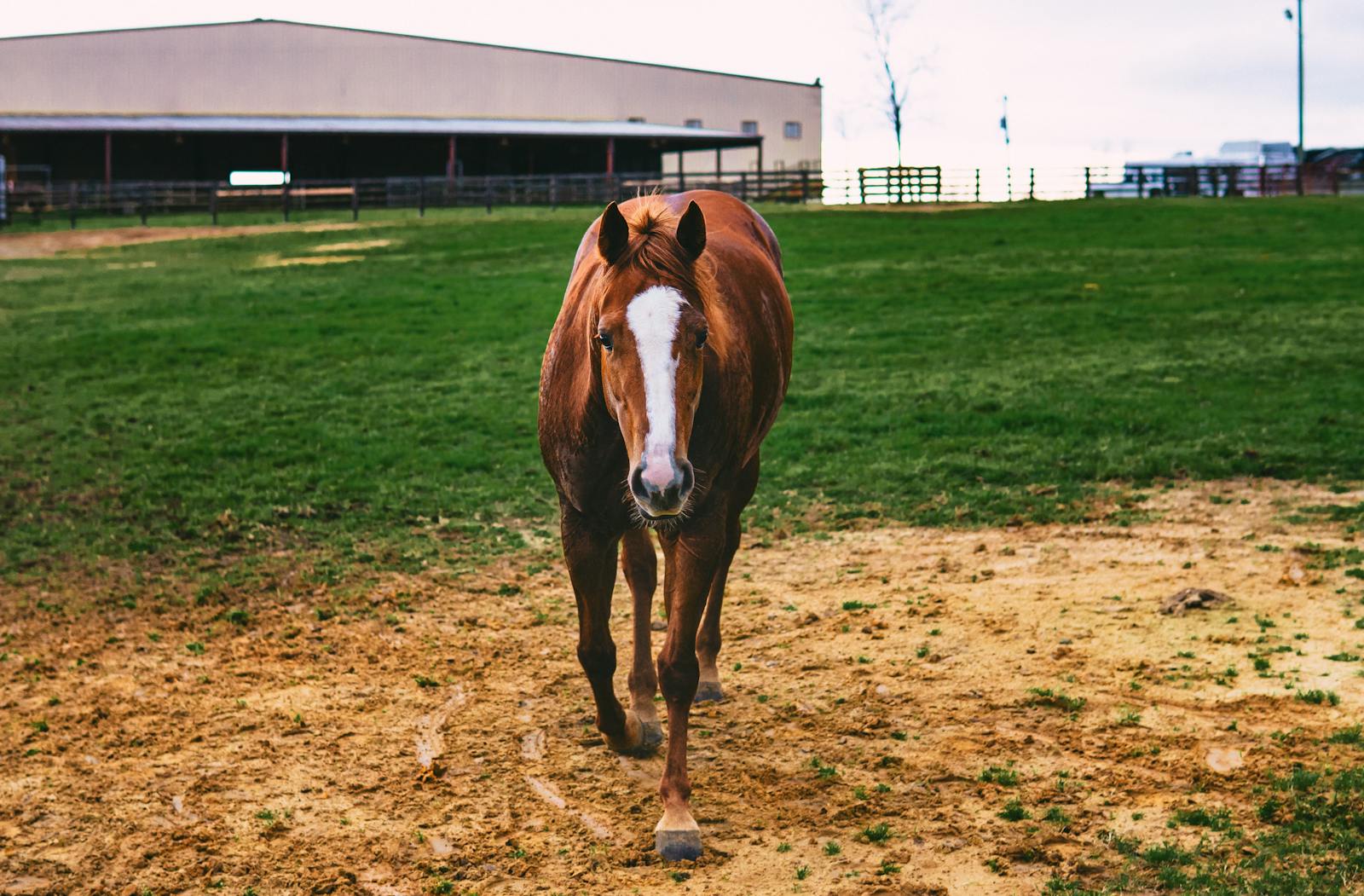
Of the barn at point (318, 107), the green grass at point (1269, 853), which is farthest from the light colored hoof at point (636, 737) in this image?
the barn at point (318, 107)

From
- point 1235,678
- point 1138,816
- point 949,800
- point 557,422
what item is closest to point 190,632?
point 557,422

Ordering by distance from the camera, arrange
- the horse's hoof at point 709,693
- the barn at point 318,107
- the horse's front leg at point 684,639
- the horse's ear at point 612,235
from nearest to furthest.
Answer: the horse's ear at point 612,235
the horse's front leg at point 684,639
the horse's hoof at point 709,693
the barn at point 318,107

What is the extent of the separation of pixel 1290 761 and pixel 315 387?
10.5 metres

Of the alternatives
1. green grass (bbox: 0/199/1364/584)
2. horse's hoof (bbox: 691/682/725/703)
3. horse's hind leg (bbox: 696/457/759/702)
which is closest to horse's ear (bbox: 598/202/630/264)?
horse's hind leg (bbox: 696/457/759/702)

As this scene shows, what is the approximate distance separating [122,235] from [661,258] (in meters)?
29.2

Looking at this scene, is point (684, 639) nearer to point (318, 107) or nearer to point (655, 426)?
point (655, 426)

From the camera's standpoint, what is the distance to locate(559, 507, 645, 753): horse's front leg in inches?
170

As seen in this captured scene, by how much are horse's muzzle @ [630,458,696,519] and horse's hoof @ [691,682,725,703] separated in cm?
207

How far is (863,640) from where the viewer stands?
5844 millimetres

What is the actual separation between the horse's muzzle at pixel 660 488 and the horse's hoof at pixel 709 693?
207 centimetres

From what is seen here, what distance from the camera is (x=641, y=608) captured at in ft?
16.7

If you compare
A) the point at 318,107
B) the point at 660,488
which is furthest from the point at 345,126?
the point at 660,488

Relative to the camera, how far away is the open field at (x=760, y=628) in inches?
155

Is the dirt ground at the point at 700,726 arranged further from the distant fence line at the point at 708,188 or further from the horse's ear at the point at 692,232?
the distant fence line at the point at 708,188
